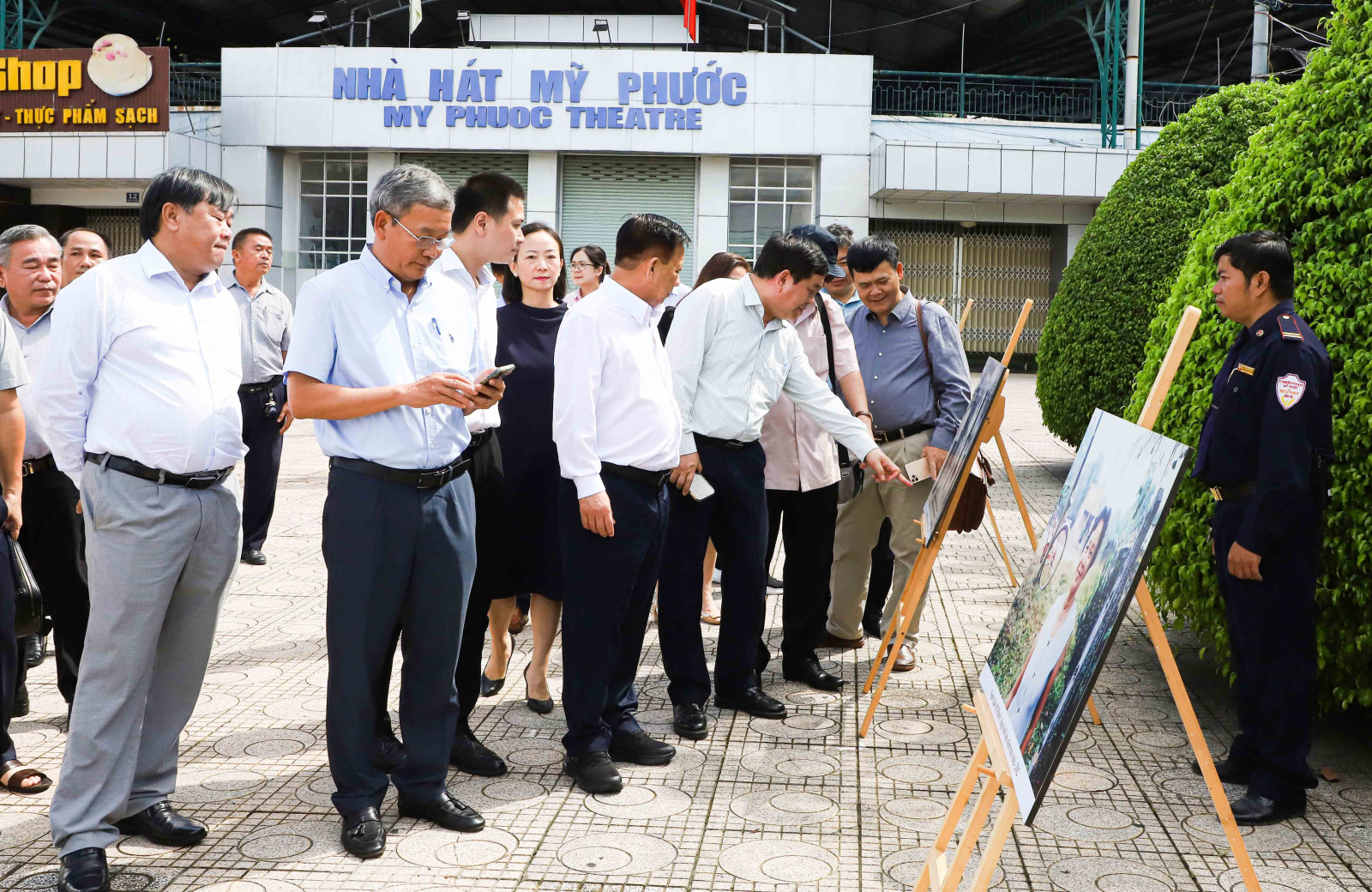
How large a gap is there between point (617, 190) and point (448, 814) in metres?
20.9

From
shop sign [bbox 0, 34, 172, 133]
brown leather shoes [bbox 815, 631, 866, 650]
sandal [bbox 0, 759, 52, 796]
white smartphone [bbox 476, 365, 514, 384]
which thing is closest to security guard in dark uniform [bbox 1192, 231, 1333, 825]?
brown leather shoes [bbox 815, 631, 866, 650]

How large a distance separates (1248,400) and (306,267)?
22.3 metres

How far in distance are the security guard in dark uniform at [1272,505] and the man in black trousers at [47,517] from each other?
162 inches

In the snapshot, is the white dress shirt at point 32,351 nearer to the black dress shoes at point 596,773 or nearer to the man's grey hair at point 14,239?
the man's grey hair at point 14,239

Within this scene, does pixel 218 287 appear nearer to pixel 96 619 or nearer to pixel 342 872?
pixel 96 619

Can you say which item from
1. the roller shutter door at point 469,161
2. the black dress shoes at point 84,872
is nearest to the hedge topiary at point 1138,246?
the black dress shoes at point 84,872

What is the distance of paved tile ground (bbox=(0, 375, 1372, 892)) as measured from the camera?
3.37 meters

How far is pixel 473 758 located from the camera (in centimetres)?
416

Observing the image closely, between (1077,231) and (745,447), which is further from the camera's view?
(1077,231)

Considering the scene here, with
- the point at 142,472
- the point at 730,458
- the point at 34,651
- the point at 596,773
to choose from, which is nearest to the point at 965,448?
the point at 730,458

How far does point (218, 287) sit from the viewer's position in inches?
145

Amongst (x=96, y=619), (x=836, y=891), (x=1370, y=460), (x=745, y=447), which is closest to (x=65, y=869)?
(x=96, y=619)

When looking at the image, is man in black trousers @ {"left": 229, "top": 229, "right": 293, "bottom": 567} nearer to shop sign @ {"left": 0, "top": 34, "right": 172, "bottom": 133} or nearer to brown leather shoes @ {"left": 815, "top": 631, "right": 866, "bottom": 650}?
brown leather shoes @ {"left": 815, "top": 631, "right": 866, "bottom": 650}

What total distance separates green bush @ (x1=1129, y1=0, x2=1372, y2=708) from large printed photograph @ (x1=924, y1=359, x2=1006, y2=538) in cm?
83
